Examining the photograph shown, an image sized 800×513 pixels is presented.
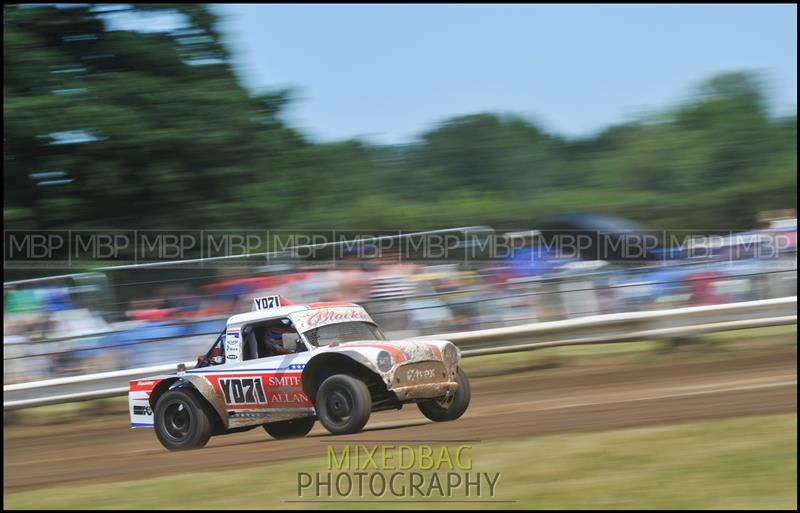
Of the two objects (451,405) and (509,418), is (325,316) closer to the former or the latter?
(451,405)

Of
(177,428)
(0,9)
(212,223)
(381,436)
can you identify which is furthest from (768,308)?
(0,9)

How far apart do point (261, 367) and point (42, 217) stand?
11.6 meters

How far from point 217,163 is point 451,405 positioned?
1181 cm

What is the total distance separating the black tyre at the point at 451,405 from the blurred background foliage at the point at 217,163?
11.3 metres

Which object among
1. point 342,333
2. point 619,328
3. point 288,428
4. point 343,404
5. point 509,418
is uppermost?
point 342,333

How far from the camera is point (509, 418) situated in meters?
7.85

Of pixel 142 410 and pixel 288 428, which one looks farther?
pixel 288 428

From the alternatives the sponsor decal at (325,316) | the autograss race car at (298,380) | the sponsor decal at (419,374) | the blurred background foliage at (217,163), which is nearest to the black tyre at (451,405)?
the autograss race car at (298,380)

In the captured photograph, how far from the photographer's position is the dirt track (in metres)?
6.25

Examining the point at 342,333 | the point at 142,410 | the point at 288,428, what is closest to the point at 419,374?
the point at 342,333

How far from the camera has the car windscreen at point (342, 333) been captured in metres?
6.02

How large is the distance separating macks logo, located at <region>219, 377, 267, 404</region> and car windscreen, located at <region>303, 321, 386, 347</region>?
0.48m

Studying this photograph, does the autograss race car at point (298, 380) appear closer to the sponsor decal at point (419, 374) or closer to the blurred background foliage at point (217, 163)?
the sponsor decal at point (419, 374)

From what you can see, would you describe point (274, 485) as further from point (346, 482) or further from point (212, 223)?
point (212, 223)
